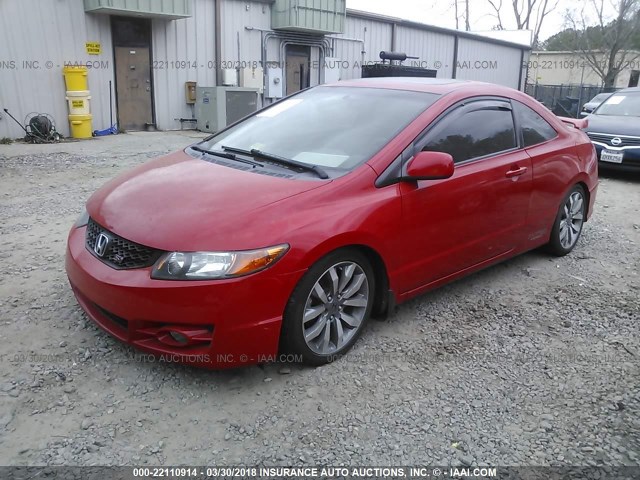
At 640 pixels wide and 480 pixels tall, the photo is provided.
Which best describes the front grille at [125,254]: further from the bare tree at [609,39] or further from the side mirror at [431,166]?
the bare tree at [609,39]

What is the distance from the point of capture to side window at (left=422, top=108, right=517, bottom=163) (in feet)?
11.7

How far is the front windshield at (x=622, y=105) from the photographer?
9.89 metres

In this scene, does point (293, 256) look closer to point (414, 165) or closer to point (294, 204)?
point (294, 204)

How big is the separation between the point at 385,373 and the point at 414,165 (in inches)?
47.2

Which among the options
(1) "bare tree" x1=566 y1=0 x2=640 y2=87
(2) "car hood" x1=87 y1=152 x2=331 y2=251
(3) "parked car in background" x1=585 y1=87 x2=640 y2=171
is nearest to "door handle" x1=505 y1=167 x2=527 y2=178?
(2) "car hood" x1=87 y1=152 x2=331 y2=251

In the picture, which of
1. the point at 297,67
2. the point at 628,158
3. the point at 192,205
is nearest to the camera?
the point at 192,205

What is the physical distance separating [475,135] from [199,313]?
2.34 meters

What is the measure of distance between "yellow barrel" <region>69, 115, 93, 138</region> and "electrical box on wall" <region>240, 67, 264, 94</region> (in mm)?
4603

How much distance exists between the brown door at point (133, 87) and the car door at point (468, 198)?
11.5m

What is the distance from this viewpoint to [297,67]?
1748cm

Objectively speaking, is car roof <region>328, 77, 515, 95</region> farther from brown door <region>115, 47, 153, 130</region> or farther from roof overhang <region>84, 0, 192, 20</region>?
brown door <region>115, 47, 153, 130</region>

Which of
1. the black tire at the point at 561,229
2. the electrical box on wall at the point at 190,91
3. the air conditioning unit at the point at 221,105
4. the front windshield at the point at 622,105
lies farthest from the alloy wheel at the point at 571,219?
the electrical box on wall at the point at 190,91

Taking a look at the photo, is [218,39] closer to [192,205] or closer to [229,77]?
[229,77]

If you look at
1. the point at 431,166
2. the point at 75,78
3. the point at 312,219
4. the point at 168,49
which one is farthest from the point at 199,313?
the point at 168,49
